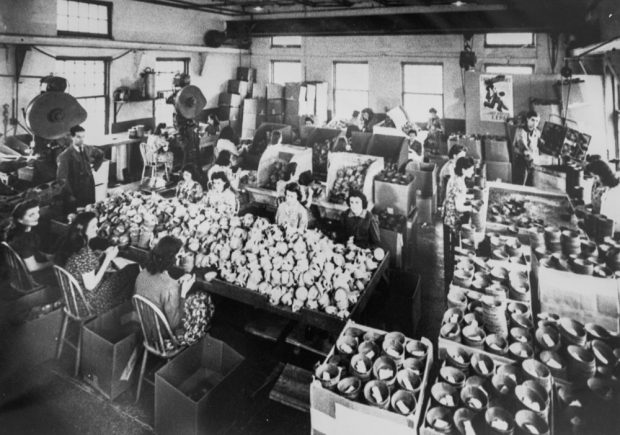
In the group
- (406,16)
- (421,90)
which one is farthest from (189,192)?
(421,90)

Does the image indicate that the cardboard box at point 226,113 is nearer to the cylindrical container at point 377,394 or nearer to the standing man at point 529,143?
the standing man at point 529,143

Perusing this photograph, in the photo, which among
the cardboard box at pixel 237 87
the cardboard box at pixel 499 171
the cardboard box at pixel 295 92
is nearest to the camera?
the cardboard box at pixel 499 171

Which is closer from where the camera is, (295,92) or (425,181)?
(425,181)

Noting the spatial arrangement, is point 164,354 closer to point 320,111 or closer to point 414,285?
point 414,285

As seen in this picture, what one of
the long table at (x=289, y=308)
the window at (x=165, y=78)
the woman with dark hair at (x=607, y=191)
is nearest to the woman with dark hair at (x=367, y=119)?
the window at (x=165, y=78)

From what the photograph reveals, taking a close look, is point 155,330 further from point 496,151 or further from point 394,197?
point 496,151

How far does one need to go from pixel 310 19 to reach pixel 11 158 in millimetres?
7502

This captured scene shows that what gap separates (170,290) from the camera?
3232mm

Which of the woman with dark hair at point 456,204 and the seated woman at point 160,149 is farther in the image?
the seated woman at point 160,149

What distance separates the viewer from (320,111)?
1253 cm

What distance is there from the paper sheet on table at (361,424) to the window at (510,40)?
34.2 feet

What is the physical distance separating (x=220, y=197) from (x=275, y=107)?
297 inches

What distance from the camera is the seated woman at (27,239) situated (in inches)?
151

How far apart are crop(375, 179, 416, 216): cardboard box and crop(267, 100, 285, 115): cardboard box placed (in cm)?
681
